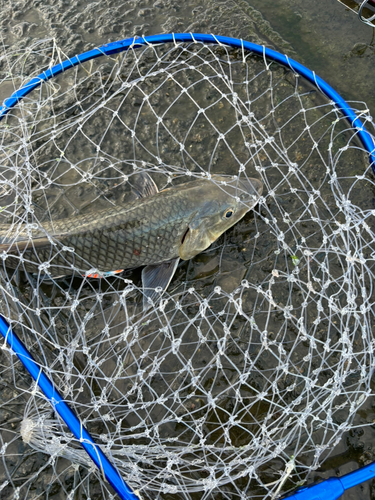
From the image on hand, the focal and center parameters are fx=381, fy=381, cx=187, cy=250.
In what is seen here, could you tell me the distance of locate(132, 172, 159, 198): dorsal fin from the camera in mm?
3770

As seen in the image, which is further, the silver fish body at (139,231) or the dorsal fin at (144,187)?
the dorsal fin at (144,187)

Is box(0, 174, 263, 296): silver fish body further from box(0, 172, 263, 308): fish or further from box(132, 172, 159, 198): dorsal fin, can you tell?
box(132, 172, 159, 198): dorsal fin

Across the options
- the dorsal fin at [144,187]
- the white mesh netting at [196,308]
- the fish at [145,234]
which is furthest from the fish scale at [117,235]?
the dorsal fin at [144,187]

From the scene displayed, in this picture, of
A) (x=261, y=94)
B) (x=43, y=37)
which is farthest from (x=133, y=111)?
(x=43, y=37)

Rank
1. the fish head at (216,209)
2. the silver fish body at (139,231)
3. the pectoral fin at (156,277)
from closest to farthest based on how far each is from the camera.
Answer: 1. the silver fish body at (139,231)
2. the fish head at (216,209)
3. the pectoral fin at (156,277)

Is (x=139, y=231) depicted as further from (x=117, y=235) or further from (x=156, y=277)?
(x=156, y=277)

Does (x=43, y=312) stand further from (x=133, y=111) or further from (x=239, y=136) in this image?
(x=239, y=136)

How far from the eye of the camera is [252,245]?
12.5 feet

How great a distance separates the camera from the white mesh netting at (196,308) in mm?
2971

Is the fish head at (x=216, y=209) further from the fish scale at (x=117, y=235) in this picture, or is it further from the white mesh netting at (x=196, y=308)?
the white mesh netting at (x=196, y=308)

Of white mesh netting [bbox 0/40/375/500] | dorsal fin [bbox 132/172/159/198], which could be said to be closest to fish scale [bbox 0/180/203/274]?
white mesh netting [bbox 0/40/375/500]

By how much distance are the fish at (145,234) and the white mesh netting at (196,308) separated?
11 centimetres

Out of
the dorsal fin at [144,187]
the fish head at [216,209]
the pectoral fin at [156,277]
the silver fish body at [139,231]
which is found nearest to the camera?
the silver fish body at [139,231]

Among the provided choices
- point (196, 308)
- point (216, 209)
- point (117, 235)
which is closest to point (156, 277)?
point (196, 308)
